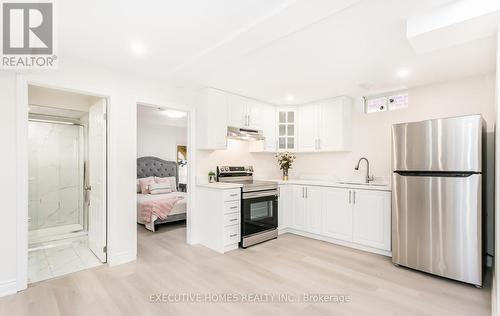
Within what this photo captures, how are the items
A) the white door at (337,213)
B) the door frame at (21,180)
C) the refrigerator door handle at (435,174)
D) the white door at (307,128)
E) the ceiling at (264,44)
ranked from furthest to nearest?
the white door at (307,128) → the white door at (337,213) → the refrigerator door handle at (435,174) → the door frame at (21,180) → the ceiling at (264,44)

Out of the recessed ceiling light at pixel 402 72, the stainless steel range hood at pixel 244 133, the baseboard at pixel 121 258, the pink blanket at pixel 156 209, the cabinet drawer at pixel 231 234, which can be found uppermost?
the recessed ceiling light at pixel 402 72

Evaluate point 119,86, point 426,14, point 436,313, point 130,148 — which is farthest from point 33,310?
point 426,14

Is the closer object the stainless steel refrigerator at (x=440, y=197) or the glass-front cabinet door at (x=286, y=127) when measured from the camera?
the stainless steel refrigerator at (x=440, y=197)

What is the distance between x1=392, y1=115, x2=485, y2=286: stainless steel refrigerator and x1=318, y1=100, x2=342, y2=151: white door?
1.26 meters

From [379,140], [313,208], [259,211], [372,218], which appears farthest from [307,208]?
[379,140]

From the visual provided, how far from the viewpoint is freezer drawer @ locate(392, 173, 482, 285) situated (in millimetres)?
2449

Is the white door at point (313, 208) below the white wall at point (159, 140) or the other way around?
below

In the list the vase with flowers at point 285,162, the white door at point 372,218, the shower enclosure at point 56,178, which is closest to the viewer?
the white door at point 372,218

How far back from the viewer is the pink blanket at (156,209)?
4410 mm

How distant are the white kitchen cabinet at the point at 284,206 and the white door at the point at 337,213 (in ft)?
2.13

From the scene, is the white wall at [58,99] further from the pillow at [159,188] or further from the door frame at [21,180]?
the pillow at [159,188]

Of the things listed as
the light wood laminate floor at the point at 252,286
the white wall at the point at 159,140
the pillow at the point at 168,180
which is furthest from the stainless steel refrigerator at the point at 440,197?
the white wall at the point at 159,140

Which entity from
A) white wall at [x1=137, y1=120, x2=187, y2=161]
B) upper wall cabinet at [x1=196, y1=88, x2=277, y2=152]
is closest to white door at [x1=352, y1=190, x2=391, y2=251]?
upper wall cabinet at [x1=196, y1=88, x2=277, y2=152]

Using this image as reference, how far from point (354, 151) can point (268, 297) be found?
294 cm
